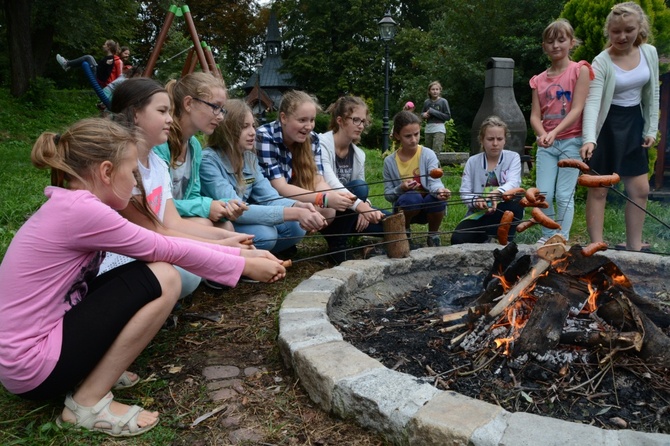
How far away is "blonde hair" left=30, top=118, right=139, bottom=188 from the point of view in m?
1.84

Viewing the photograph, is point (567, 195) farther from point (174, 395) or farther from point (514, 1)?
point (514, 1)

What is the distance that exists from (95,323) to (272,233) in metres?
1.81

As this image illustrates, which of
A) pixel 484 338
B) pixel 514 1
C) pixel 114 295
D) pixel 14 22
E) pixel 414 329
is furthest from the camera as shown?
pixel 514 1

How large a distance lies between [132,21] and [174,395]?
2353 centimetres

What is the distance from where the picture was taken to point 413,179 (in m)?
4.47

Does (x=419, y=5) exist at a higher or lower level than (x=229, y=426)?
higher

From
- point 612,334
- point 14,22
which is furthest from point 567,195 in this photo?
point 14,22

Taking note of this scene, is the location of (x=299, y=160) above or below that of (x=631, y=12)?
below

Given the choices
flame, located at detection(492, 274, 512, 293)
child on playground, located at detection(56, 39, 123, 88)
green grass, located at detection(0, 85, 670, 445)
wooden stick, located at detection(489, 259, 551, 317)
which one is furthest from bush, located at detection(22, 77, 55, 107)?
wooden stick, located at detection(489, 259, 551, 317)

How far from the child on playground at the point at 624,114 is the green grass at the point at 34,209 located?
78cm

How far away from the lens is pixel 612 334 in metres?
2.22

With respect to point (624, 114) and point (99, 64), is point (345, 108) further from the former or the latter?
point (99, 64)

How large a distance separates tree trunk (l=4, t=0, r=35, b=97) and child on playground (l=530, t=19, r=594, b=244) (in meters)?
14.8

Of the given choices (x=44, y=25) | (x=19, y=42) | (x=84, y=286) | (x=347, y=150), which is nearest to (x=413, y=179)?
(x=347, y=150)
